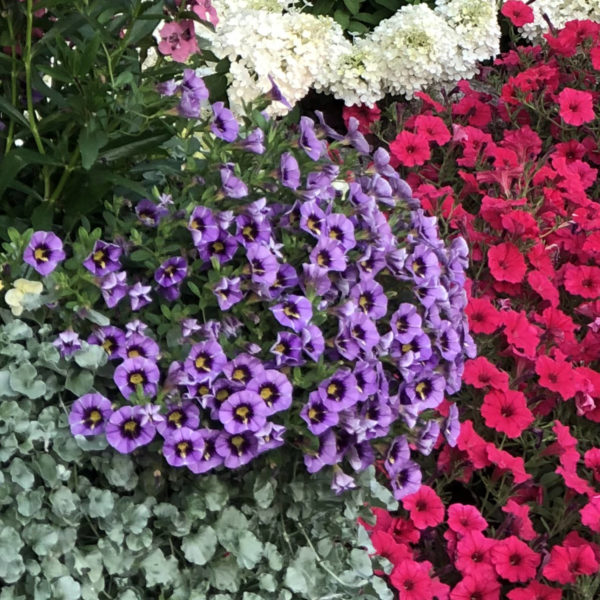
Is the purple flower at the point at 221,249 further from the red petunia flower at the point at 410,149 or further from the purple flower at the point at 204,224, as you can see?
the red petunia flower at the point at 410,149

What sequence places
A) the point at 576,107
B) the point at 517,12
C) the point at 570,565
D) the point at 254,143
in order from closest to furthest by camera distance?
the point at 254,143 < the point at 570,565 < the point at 576,107 < the point at 517,12

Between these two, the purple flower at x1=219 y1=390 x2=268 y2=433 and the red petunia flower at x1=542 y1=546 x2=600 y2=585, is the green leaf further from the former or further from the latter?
the red petunia flower at x1=542 y1=546 x2=600 y2=585

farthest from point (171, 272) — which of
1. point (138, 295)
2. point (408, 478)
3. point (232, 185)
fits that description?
point (408, 478)

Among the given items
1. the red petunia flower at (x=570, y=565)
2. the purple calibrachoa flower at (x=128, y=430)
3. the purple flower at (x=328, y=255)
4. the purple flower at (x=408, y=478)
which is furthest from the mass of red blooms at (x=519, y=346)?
the purple calibrachoa flower at (x=128, y=430)

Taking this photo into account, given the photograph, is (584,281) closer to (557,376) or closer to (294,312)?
(557,376)

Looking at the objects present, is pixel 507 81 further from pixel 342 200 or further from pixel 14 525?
pixel 14 525

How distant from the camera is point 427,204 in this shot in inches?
86.8

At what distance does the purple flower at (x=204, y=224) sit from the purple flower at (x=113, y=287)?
13cm

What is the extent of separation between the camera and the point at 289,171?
60.9 inches

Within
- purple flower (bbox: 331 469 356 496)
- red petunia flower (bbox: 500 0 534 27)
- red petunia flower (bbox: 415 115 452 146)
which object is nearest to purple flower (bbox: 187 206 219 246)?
purple flower (bbox: 331 469 356 496)

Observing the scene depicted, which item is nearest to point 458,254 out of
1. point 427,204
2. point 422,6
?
point 427,204

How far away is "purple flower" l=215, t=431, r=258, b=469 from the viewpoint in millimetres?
1402

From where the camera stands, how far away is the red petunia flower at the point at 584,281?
85.4 inches

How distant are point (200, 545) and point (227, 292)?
1.28 feet
